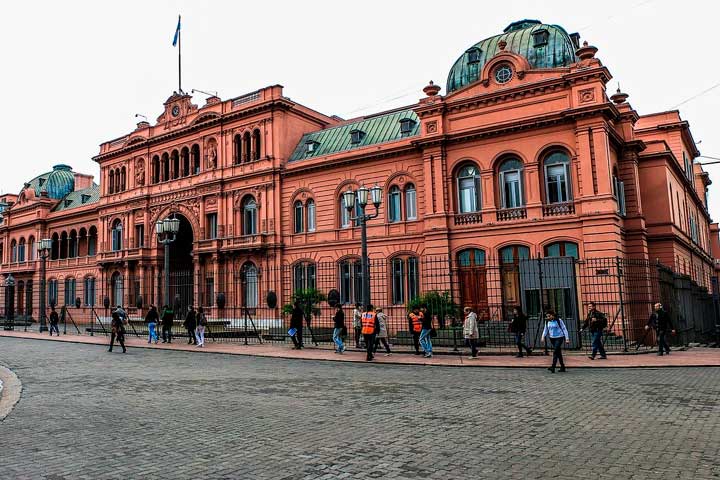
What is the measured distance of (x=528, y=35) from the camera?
2898cm

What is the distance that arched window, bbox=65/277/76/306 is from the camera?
50.0 metres

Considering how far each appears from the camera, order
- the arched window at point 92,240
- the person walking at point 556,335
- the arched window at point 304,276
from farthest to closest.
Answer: the arched window at point 92,240 < the arched window at point 304,276 < the person walking at point 556,335

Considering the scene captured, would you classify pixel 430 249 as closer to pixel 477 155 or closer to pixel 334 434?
pixel 477 155

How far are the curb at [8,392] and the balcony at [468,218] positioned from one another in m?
20.3

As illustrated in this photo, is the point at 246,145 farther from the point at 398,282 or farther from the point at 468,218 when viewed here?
the point at 468,218

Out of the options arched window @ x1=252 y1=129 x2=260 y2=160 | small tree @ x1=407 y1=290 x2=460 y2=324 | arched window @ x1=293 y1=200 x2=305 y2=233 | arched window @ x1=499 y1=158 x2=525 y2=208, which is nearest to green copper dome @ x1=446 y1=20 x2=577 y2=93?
arched window @ x1=499 y1=158 x2=525 y2=208

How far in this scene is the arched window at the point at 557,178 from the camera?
26.2 m

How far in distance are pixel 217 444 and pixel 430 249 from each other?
2218 centimetres

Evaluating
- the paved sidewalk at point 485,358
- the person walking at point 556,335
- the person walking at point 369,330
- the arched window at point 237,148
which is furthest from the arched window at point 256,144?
the person walking at point 556,335

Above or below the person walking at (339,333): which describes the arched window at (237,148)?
above

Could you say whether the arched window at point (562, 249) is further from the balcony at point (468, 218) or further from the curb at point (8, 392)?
the curb at point (8, 392)

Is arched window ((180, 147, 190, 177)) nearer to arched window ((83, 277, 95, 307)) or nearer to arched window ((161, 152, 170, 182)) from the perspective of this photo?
arched window ((161, 152, 170, 182))

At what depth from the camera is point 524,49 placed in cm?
2866

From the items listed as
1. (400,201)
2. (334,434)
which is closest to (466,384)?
(334,434)
